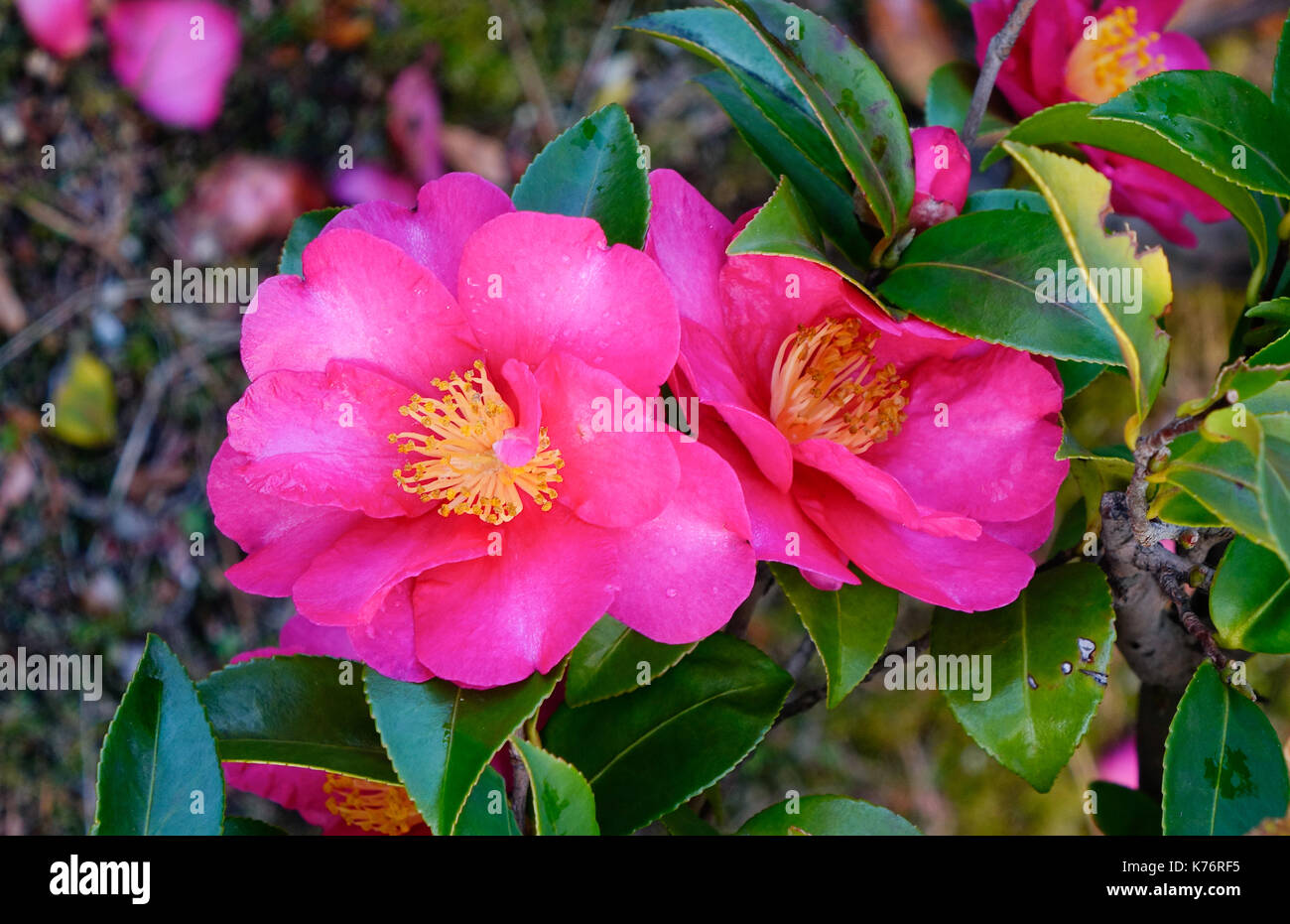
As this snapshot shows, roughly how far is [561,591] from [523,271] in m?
0.19

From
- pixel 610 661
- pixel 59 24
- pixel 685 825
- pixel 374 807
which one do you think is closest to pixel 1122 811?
pixel 685 825

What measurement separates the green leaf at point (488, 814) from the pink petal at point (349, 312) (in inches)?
11.2

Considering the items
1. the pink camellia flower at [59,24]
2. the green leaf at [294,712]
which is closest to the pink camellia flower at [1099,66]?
the green leaf at [294,712]

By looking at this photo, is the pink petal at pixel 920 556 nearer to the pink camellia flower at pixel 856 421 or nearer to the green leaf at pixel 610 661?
the pink camellia flower at pixel 856 421

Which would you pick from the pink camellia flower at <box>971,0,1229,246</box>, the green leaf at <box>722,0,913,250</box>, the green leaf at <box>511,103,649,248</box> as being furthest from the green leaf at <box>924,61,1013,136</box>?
the green leaf at <box>511,103,649,248</box>

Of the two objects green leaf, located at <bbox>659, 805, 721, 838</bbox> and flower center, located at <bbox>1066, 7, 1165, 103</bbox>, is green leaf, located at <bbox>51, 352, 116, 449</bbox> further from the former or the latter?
flower center, located at <bbox>1066, 7, 1165, 103</bbox>

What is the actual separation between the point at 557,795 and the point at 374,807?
0.28 m

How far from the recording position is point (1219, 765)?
754 mm

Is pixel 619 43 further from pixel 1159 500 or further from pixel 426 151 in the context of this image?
pixel 1159 500

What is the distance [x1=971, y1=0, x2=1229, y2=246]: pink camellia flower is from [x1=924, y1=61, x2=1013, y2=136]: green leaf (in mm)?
28

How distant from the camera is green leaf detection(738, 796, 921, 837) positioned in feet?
2.56

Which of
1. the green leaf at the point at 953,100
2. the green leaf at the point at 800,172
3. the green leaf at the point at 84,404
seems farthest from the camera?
the green leaf at the point at 84,404

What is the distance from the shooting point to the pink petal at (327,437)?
67 centimetres
